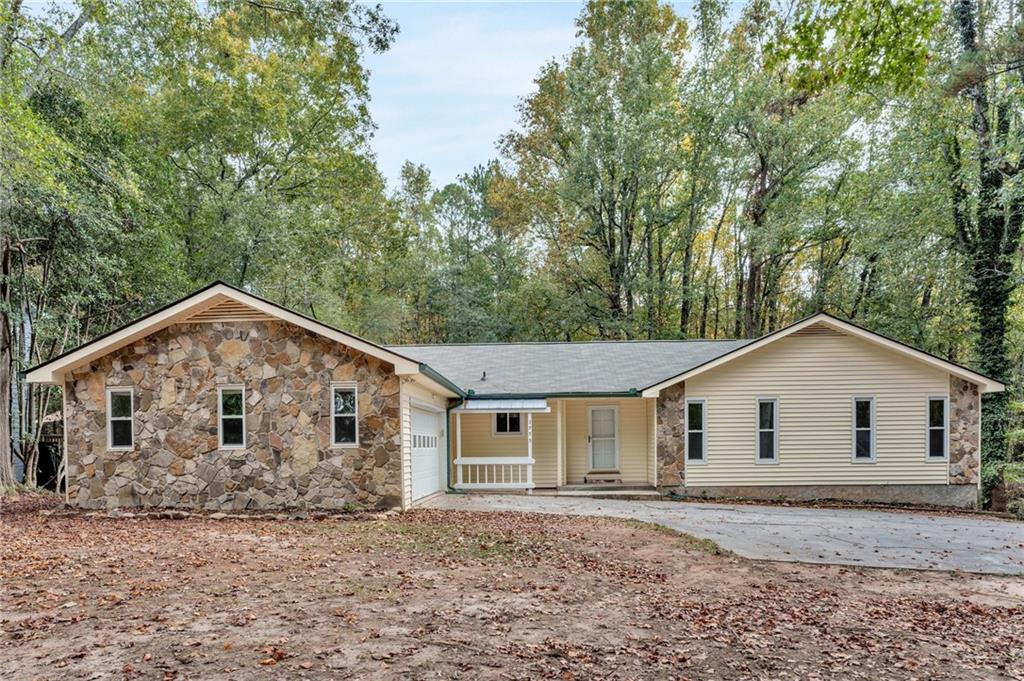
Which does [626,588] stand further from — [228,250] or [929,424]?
[228,250]

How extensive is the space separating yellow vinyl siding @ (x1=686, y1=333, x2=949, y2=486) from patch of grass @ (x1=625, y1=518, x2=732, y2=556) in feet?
14.9

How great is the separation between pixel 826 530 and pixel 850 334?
5.94 m

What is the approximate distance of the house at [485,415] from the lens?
11.1 metres

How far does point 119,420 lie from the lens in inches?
442

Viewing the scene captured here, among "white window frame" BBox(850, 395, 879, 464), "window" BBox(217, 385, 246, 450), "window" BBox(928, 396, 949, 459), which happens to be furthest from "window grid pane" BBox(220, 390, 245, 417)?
"window" BBox(928, 396, 949, 459)

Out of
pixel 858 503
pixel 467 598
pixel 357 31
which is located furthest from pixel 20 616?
pixel 858 503

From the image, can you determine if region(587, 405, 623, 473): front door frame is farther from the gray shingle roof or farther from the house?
the gray shingle roof

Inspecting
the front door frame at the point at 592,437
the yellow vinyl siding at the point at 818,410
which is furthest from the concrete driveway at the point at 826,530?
the front door frame at the point at 592,437

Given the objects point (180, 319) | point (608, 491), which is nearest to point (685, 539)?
point (608, 491)

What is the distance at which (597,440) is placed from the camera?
15836 mm

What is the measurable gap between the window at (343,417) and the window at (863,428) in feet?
36.7

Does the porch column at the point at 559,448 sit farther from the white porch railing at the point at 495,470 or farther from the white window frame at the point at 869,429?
the white window frame at the point at 869,429

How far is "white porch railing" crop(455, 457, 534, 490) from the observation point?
14531 mm

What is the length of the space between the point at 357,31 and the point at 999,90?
14814 mm
